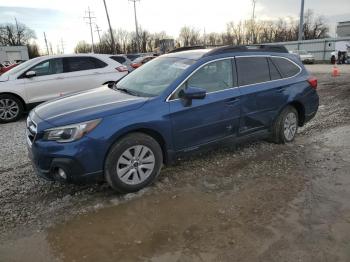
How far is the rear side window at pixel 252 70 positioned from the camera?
18.2 feet

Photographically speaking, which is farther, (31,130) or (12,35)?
(12,35)

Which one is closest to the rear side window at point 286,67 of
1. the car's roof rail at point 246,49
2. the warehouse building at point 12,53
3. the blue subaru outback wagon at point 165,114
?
the blue subaru outback wagon at point 165,114

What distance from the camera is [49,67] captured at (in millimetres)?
9688

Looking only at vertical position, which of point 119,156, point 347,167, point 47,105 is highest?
point 47,105

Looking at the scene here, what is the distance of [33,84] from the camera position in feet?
30.9

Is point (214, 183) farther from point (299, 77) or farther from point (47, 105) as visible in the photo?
point (299, 77)

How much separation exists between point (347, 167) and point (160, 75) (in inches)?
118

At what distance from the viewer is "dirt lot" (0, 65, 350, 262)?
3342 mm

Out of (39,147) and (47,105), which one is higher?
(47,105)

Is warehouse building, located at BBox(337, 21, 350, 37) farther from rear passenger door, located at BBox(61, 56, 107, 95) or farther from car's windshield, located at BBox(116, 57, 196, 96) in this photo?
car's windshield, located at BBox(116, 57, 196, 96)

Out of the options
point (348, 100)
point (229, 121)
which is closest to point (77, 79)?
point (229, 121)

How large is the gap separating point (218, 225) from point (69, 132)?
1.90 m

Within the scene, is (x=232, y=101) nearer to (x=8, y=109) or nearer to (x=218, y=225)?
(x=218, y=225)

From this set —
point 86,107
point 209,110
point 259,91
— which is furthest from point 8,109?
point 259,91
